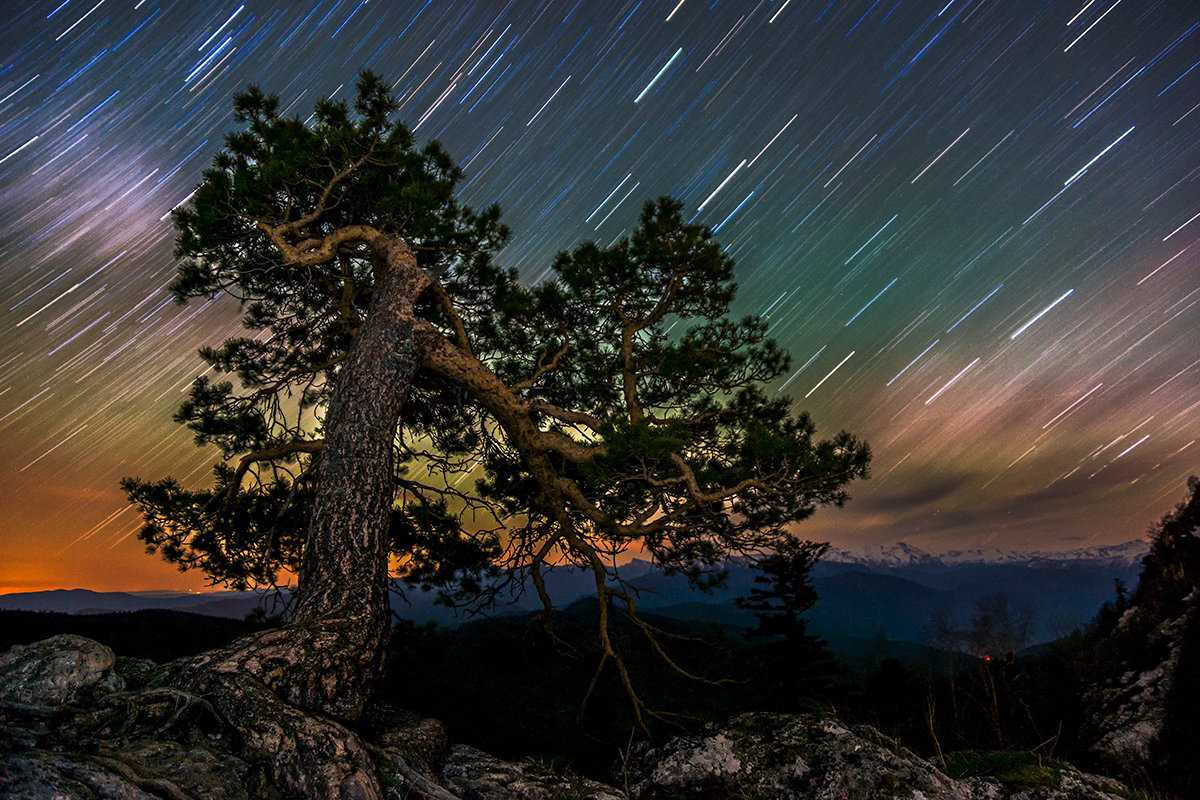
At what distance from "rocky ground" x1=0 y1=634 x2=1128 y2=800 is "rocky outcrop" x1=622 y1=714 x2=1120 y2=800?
1 centimetres

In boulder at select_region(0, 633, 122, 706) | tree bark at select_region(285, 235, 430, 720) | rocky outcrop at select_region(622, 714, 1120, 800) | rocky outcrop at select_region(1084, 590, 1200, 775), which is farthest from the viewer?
rocky outcrop at select_region(1084, 590, 1200, 775)

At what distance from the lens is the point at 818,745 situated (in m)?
4.12

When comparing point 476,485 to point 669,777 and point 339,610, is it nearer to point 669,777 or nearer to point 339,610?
point 339,610

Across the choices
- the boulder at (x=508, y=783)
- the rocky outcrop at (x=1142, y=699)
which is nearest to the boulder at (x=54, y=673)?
the boulder at (x=508, y=783)

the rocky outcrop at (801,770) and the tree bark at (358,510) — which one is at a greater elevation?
the tree bark at (358,510)

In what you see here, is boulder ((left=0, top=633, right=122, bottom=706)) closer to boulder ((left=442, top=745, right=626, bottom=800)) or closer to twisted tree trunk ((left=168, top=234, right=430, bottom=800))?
twisted tree trunk ((left=168, top=234, right=430, bottom=800))

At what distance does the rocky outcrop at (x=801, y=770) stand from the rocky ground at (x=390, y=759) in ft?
0.03

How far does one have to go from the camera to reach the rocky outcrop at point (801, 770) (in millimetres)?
3588

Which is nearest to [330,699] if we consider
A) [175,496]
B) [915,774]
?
[915,774]

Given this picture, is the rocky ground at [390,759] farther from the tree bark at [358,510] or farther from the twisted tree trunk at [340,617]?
the tree bark at [358,510]

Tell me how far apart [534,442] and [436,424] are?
292cm

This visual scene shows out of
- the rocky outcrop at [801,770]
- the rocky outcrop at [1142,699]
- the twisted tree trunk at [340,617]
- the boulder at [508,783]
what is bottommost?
the rocky outcrop at [1142,699]

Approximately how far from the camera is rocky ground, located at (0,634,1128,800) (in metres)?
2.15

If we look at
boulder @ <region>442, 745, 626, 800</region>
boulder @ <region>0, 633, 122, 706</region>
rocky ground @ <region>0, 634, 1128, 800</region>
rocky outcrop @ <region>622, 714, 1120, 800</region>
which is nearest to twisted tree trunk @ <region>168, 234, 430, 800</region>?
rocky ground @ <region>0, 634, 1128, 800</region>
